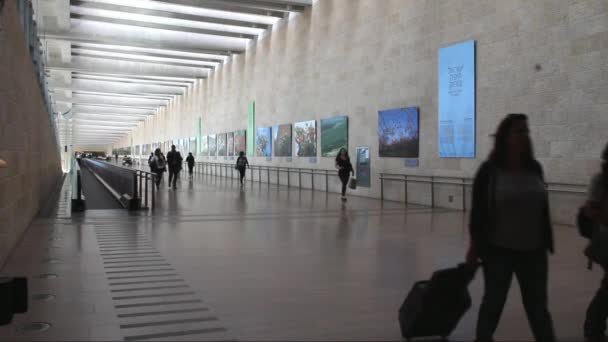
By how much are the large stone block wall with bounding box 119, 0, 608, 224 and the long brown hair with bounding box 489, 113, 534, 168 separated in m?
7.08

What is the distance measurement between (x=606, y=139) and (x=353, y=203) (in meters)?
6.46

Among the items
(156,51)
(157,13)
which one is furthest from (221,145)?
(157,13)

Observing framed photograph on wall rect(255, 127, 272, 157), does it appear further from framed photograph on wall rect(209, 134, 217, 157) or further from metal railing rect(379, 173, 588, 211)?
metal railing rect(379, 173, 588, 211)

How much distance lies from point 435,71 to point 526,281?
10.9 metres

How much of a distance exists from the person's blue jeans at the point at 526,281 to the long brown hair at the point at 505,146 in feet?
1.60

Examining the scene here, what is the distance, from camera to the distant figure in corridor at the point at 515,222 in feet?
9.37

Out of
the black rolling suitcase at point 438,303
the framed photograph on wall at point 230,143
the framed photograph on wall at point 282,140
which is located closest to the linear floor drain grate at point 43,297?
the black rolling suitcase at point 438,303

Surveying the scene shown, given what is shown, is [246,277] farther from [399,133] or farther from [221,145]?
[221,145]

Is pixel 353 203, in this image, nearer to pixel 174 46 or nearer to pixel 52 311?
pixel 52 311

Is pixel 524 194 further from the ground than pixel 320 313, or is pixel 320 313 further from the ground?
pixel 524 194

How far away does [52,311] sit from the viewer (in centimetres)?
406

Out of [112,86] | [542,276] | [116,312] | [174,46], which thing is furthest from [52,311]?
[112,86]

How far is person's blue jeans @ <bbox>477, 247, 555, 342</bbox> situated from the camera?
113 inches

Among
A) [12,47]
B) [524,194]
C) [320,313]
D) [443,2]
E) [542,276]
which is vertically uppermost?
[443,2]
